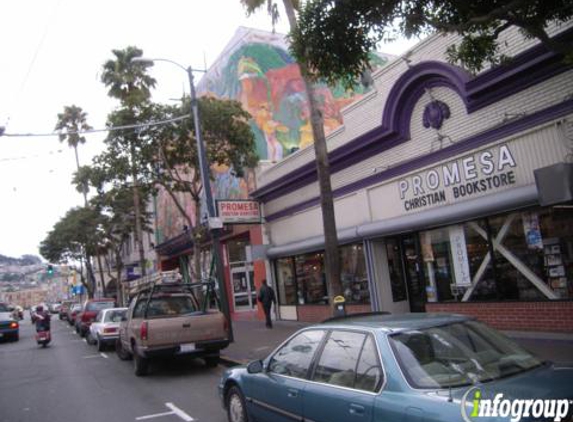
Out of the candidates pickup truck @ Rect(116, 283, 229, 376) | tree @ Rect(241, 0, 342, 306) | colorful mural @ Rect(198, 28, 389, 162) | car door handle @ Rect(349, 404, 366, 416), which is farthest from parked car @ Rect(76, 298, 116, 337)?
car door handle @ Rect(349, 404, 366, 416)

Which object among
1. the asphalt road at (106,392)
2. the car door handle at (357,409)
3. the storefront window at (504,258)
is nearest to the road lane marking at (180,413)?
the asphalt road at (106,392)

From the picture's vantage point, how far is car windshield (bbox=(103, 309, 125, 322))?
17.9 m

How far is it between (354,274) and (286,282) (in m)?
4.48

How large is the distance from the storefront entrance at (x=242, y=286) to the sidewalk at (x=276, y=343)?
5007mm

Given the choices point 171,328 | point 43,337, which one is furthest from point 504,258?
point 43,337

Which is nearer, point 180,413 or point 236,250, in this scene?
point 180,413

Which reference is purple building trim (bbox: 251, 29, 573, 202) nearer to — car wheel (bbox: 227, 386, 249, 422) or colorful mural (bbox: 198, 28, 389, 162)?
car wheel (bbox: 227, 386, 249, 422)

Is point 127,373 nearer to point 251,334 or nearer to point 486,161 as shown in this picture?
point 251,334

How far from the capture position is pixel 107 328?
17.2 m

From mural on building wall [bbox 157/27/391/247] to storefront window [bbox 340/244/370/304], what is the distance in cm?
845

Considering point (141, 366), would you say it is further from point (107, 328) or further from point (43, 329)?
point (43, 329)

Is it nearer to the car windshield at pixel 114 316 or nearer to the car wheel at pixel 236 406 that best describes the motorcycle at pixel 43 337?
the car windshield at pixel 114 316

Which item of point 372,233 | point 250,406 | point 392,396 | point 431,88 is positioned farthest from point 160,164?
point 392,396

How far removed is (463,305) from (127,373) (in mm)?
8091
